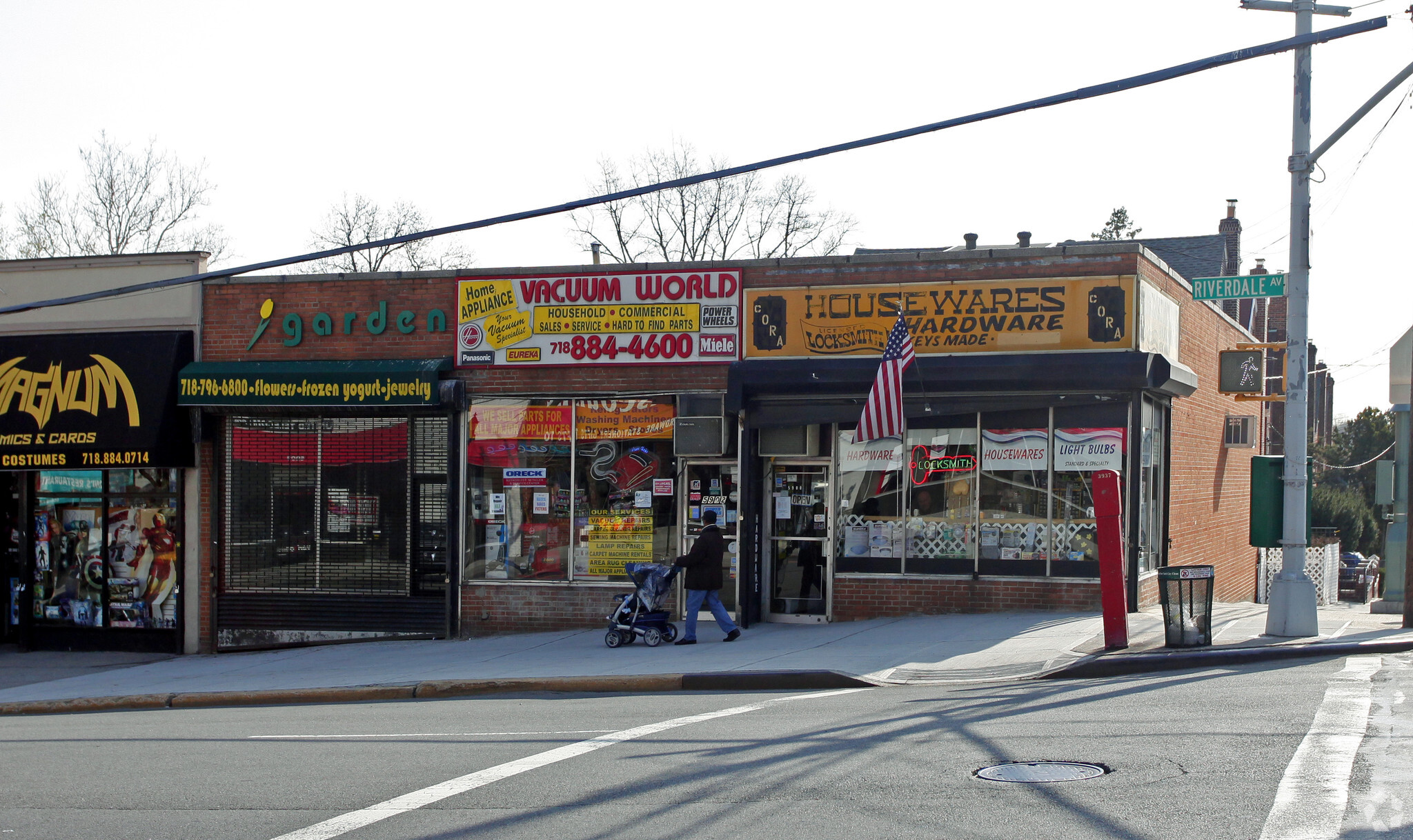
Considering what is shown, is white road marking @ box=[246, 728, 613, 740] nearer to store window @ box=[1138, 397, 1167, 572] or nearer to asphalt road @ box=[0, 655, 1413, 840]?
asphalt road @ box=[0, 655, 1413, 840]

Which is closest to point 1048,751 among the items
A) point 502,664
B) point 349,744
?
point 349,744

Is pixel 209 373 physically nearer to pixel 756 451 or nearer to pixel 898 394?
pixel 756 451

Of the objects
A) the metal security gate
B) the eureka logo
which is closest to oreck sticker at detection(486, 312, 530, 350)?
the eureka logo

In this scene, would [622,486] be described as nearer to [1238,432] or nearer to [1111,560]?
[1111,560]

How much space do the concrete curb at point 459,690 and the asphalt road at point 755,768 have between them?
141cm

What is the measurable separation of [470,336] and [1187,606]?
10.1 m

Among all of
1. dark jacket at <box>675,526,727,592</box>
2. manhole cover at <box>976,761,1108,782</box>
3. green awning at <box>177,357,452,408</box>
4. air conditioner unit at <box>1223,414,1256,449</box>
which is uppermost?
green awning at <box>177,357,452,408</box>

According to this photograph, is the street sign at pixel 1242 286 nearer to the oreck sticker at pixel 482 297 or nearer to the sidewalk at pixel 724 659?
the sidewalk at pixel 724 659

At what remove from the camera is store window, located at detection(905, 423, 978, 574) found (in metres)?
15.6

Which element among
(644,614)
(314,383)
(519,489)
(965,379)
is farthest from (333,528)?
(965,379)

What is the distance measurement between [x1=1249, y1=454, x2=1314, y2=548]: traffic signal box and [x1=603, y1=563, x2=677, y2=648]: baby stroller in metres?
6.79

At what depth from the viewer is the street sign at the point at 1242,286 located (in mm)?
13062

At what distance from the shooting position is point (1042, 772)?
688cm

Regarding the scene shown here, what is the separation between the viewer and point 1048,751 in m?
7.44
